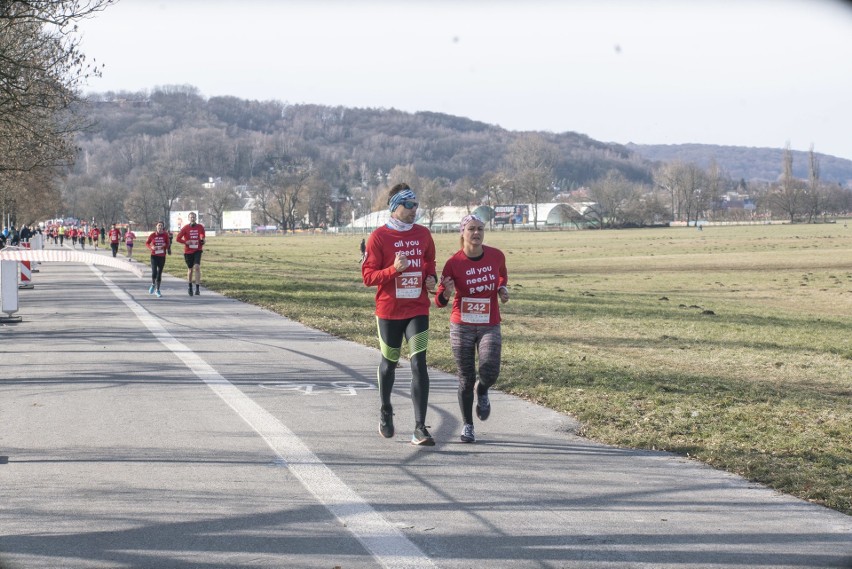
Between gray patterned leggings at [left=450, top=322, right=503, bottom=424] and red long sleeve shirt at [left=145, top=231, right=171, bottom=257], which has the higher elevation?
red long sleeve shirt at [left=145, top=231, right=171, bottom=257]

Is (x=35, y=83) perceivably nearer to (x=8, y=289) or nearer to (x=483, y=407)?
(x=8, y=289)

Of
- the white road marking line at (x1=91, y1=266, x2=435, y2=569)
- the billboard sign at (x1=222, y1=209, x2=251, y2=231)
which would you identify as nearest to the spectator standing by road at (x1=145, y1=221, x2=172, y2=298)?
the white road marking line at (x1=91, y1=266, x2=435, y2=569)

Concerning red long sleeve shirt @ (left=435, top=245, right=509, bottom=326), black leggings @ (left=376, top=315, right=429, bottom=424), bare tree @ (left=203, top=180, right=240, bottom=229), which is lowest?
black leggings @ (left=376, top=315, right=429, bottom=424)

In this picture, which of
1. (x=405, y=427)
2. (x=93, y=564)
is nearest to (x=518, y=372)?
(x=405, y=427)

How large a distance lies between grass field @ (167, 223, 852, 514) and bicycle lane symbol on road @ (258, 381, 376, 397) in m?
1.60

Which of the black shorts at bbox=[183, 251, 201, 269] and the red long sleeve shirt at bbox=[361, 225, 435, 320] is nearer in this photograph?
the red long sleeve shirt at bbox=[361, 225, 435, 320]

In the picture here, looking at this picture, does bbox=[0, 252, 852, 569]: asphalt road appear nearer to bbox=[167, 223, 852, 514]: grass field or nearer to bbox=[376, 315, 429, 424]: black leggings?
bbox=[376, 315, 429, 424]: black leggings

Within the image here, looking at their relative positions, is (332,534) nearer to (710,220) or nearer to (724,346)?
(724,346)

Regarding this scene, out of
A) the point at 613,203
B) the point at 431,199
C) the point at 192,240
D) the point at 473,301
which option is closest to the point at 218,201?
the point at 431,199

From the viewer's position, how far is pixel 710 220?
196 meters

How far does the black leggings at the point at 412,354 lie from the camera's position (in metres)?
8.51

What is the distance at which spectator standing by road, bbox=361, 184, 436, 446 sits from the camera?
27.9 ft

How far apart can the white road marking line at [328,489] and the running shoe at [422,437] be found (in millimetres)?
852

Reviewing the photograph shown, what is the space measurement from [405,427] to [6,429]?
3349mm
